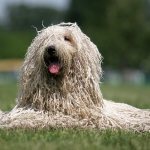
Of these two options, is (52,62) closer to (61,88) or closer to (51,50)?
(51,50)

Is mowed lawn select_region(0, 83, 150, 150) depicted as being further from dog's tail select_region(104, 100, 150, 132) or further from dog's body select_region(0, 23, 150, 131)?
dog's tail select_region(104, 100, 150, 132)

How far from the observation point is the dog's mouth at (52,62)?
10742mm

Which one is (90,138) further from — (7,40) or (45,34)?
(7,40)

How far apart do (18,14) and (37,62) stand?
10629 cm

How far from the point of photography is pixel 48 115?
35.9 ft

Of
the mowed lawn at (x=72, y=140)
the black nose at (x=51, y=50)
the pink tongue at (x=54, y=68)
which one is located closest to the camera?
the mowed lawn at (x=72, y=140)

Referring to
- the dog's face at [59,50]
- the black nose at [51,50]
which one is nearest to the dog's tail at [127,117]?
the dog's face at [59,50]

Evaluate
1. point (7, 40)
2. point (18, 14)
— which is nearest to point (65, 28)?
point (7, 40)

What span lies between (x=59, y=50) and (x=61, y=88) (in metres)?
0.57

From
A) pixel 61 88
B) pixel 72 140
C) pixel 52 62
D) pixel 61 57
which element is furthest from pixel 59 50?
pixel 72 140

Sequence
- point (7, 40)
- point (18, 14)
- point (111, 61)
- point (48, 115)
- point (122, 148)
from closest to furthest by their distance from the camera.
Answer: point (122, 148), point (48, 115), point (111, 61), point (7, 40), point (18, 14)

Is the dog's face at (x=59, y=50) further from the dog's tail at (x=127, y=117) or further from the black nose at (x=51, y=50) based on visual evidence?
the dog's tail at (x=127, y=117)

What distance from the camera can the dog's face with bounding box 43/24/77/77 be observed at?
1073 cm

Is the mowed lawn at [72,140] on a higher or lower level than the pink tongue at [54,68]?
lower
